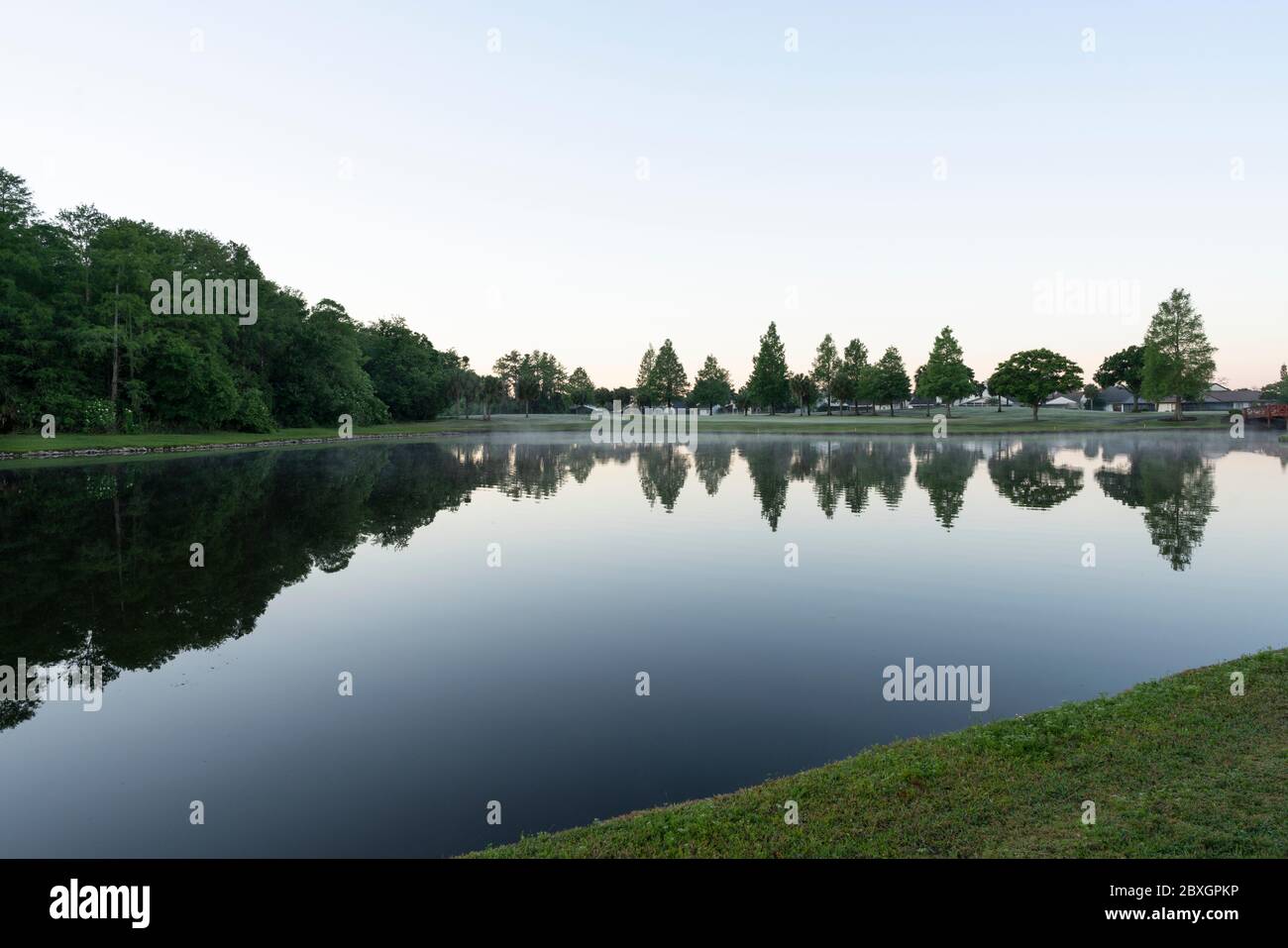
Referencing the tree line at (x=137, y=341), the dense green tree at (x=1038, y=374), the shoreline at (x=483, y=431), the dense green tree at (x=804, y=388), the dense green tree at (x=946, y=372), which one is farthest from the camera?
the dense green tree at (x=804, y=388)

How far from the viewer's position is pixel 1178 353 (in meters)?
102

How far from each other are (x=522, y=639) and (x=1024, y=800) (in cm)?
891

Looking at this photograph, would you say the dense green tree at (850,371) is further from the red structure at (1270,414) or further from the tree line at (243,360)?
the red structure at (1270,414)

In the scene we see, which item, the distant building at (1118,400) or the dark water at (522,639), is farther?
the distant building at (1118,400)

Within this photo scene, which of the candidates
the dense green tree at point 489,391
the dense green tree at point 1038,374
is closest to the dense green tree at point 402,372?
the dense green tree at point 489,391

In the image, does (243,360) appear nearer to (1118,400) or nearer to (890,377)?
(890,377)

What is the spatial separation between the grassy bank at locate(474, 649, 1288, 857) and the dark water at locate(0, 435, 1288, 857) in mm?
1096

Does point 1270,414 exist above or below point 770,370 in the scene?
below

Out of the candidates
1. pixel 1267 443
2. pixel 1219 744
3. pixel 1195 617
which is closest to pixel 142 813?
pixel 1219 744

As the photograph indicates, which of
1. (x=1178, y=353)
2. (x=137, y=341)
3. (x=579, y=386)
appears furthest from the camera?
(x=579, y=386)

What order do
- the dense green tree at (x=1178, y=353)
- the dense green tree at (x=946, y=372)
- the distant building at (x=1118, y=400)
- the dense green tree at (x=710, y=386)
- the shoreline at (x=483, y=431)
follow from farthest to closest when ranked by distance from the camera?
the dense green tree at (x=710, y=386)
the distant building at (x=1118, y=400)
the dense green tree at (x=946, y=372)
the dense green tree at (x=1178, y=353)
the shoreline at (x=483, y=431)

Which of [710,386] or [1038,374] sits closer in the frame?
[1038,374]

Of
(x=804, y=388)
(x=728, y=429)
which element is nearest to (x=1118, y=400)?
(x=804, y=388)

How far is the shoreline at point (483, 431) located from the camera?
55.5 meters
